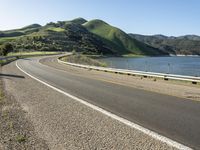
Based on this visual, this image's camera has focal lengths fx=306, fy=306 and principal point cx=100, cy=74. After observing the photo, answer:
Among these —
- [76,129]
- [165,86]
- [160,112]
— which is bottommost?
[165,86]

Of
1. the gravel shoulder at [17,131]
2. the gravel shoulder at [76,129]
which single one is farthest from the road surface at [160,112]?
the gravel shoulder at [17,131]

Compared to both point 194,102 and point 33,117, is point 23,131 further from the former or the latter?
point 194,102

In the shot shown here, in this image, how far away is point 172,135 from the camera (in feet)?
20.1

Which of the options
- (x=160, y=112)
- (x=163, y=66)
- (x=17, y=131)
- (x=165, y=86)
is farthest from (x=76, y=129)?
(x=163, y=66)

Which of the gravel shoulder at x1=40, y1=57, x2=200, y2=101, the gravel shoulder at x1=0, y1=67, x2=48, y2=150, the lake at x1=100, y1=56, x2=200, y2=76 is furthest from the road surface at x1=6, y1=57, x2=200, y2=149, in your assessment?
the lake at x1=100, y1=56, x2=200, y2=76

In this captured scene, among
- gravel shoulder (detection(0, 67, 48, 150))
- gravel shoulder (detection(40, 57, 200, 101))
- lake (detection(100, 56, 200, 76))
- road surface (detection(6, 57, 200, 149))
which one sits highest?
gravel shoulder (detection(0, 67, 48, 150))

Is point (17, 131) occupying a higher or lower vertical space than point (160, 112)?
higher

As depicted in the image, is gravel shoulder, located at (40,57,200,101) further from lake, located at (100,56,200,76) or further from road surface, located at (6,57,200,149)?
lake, located at (100,56,200,76)

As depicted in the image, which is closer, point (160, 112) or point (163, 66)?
point (160, 112)

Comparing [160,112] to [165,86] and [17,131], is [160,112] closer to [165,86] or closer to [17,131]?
[17,131]

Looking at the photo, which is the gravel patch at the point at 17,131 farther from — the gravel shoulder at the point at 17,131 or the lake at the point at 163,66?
the lake at the point at 163,66

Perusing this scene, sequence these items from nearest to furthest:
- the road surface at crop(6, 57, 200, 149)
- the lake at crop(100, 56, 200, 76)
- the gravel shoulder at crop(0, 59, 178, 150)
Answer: the gravel shoulder at crop(0, 59, 178, 150)
the road surface at crop(6, 57, 200, 149)
the lake at crop(100, 56, 200, 76)

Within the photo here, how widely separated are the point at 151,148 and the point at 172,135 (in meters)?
0.98

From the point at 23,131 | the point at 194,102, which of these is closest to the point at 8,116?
the point at 23,131
